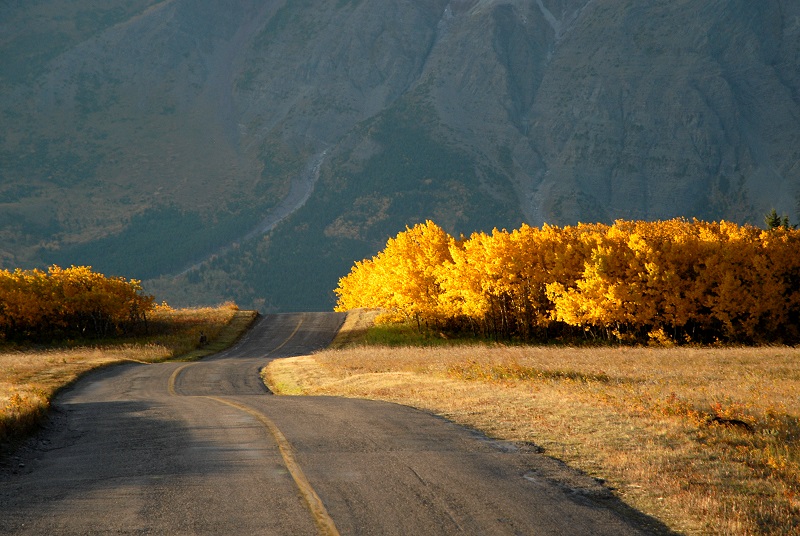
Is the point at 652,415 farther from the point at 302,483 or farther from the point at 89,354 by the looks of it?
the point at 89,354

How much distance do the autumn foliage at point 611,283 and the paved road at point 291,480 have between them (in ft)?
137

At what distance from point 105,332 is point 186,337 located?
8287 millimetres

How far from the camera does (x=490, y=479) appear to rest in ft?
38.9

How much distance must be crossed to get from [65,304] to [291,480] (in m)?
64.4

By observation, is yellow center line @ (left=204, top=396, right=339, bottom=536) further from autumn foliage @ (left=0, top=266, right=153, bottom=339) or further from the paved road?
autumn foliage @ (left=0, top=266, right=153, bottom=339)

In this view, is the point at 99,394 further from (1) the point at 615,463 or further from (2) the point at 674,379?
(1) the point at 615,463

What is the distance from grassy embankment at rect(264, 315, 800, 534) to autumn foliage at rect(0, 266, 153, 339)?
130 ft

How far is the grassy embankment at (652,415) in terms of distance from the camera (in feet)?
37.1

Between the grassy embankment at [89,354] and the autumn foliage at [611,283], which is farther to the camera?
the autumn foliage at [611,283]

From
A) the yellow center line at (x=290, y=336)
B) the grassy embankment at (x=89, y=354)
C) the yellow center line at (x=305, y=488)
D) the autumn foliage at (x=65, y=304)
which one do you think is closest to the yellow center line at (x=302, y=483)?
the yellow center line at (x=305, y=488)

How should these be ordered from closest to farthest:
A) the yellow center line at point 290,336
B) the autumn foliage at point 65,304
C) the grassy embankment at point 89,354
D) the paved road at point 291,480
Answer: the paved road at point 291,480, the grassy embankment at point 89,354, the yellow center line at point 290,336, the autumn foliage at point 65,304

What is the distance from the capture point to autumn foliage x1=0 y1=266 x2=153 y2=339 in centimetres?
6794

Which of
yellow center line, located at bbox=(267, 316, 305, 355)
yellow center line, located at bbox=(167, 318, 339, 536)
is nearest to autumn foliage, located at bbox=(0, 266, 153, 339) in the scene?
yellow center line, located at bbox=(267, 316, 305, 355)

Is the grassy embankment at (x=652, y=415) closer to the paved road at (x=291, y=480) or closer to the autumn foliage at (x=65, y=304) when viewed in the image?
the paved road at (x=291, y=480)
